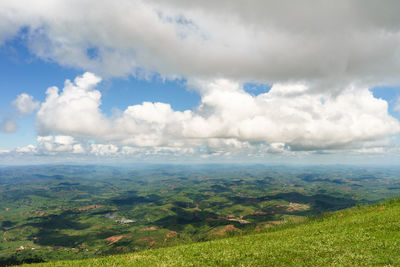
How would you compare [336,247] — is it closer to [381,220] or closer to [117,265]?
[381,220]

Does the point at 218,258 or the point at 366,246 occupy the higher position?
the point at 366,246

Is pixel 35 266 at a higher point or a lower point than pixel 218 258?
lower

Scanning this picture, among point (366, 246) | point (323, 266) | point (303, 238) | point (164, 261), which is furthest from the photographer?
point (303, 238)

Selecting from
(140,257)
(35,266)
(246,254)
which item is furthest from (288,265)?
(35,266)

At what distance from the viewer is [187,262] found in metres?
21.9

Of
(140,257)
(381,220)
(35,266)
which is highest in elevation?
(381,220)

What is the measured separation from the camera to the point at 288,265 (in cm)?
1859

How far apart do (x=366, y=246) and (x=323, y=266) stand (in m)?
7.35

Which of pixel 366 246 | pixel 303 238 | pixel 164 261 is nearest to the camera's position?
pixel 366 246

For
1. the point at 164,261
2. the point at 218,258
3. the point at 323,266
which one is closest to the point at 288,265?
the point at 323,266

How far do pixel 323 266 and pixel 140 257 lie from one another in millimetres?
19772

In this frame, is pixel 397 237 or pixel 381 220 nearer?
pixel 397 237

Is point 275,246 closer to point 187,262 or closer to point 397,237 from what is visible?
point 187,262

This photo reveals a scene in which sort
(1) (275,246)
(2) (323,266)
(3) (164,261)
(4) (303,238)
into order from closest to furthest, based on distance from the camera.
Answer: (2) (323,266)
(3) (164,261)
(1) (275,246)
(4) (303,238)
